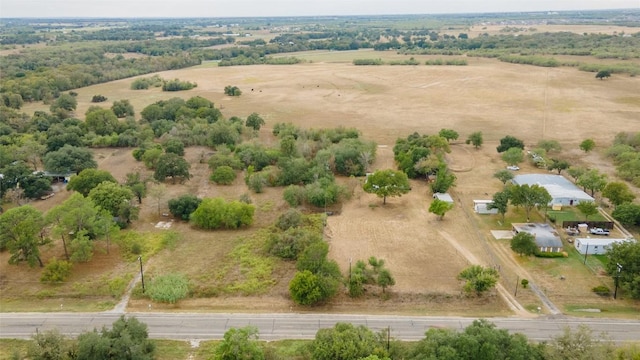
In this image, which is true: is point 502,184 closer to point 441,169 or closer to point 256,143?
point 441,169

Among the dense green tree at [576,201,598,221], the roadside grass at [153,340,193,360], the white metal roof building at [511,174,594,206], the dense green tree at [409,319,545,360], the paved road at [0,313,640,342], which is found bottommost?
the paved road at [0,313,640,342]

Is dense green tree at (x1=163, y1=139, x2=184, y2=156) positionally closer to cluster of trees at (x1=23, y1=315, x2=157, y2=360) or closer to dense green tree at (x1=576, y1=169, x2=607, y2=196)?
cluster of trees at (x1=23, y1=315, x2=157, y2=360)

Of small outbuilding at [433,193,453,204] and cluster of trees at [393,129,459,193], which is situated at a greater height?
cluster of trees at [393,129,459,193]

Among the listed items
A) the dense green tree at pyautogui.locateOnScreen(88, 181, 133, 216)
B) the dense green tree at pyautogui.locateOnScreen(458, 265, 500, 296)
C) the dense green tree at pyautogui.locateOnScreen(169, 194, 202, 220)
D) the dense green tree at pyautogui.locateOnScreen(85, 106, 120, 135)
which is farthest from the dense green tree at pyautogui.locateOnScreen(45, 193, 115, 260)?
the dense green tree at pyautogui.locateOnScreen(85, 106, 120, 135)

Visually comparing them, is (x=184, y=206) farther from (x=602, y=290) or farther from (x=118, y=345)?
(x=602, y=290)

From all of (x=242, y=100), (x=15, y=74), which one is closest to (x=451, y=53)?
(x=242, y=100)

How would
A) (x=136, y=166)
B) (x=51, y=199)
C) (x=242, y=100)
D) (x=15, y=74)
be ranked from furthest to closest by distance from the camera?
(x=15, y=74)
(x=242, y=100)
(x=136, y=166)
(x=51, y=199)

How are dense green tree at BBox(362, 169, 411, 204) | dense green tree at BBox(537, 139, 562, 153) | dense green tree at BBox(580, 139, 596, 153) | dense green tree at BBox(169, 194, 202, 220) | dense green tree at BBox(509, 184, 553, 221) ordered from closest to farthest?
dense green tree at BBox(509, 184, 553, 221), dense green tree at BBox(169, 194, 202, 220), dense green tree at BBox(362, 169, 411, 204), dense green tree at BBox(580, 139, 596, 153), dense green tree at BBox(537, 139, 562, 153)
